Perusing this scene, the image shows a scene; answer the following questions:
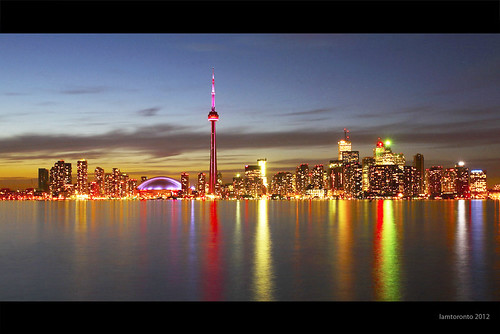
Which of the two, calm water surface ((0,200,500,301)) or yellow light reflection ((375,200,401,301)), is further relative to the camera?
calm water surface ((0,200,500,301))

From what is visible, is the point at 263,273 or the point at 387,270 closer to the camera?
the point at 263,273

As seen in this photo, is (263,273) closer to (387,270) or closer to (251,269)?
(251,269)

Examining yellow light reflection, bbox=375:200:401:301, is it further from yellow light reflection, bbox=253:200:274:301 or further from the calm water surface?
yellow light reflection, bbox=253:200:274:301

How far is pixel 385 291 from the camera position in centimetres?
1534

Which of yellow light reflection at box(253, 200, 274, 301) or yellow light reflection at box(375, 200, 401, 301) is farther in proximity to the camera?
yellow light reflection at box(253, 200, 274, 301)

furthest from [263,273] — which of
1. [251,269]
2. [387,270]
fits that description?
[387,270]

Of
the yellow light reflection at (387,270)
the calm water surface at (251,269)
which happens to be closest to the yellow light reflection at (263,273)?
the calm water surface at (251,269)

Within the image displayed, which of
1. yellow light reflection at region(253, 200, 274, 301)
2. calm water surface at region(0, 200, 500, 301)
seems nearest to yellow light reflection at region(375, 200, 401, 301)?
calm water surface at region(0, 200, 500, 301)

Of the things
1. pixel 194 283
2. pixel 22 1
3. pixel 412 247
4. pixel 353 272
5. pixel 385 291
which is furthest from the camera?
pixel 412 247

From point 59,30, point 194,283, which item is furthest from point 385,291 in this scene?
point 59,30
